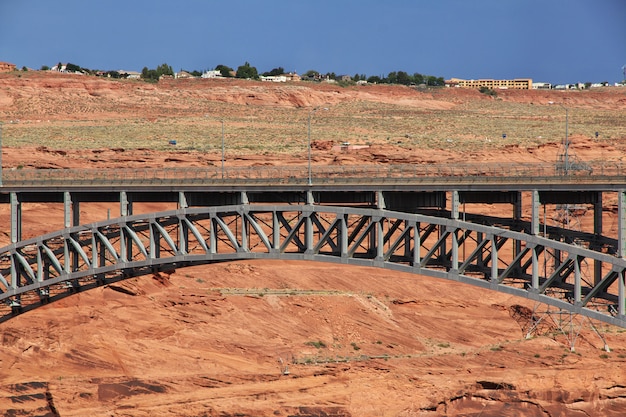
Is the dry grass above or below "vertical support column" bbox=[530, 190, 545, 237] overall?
above

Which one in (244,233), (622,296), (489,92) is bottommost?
(622,296)

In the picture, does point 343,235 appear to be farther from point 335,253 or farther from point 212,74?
point 212,74

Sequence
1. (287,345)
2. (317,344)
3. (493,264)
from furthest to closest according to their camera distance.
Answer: (317,344) < (287,345) < (493,264)

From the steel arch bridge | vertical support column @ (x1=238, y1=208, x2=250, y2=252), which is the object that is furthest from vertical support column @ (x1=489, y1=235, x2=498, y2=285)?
vertical support column @ (x1=238, y1=208, x2=250, y2=252)

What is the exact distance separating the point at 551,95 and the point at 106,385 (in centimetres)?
11138

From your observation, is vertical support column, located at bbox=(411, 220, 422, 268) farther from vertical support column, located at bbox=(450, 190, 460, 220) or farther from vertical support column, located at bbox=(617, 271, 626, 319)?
vertical support column, located at bbox=(617, 271, 626, 319)

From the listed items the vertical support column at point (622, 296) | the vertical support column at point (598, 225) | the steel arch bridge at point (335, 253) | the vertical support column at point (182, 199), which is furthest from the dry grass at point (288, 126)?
the vertical support column at point (622, 296)

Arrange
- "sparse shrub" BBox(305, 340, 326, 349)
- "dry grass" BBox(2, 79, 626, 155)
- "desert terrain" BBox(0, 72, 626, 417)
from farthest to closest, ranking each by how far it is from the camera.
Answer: "dry grass" BBox(2, 79, 626, 155), "sparse shrub" BBox(305, 340, 326, 349), "desert terrain" BBox(0, 72, 626, 417)

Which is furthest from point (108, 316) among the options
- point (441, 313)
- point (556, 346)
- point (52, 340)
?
point (556, 346)

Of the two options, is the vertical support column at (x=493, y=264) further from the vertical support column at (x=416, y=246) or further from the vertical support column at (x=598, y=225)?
the vertical support column at (x=598, y=225)

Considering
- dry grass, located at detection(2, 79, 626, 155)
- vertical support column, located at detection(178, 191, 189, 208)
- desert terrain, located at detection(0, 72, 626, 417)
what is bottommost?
desert terrain, located at detection(0, 72, 626, 417)

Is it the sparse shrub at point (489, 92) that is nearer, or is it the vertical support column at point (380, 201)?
the vertical support column at point (380, 201)

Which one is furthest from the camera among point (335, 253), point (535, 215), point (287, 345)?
point (287, 345)

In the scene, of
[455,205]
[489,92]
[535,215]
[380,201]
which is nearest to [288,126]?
[489,92]
